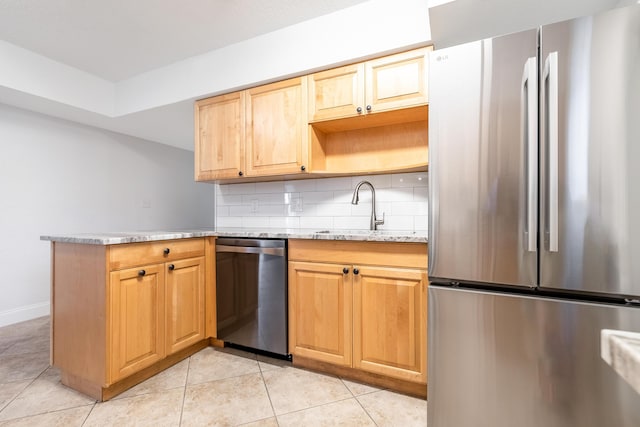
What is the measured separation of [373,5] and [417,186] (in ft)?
3.88

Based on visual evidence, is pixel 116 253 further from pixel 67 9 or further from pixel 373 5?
pixel 373 5

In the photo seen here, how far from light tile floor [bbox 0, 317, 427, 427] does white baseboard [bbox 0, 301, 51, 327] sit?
1098 millimetres

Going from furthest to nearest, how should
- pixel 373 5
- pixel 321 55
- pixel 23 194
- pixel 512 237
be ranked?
pixel 23 194, pixel 321 55, pixel 373 5, pixel 512 237

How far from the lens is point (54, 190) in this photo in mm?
3244

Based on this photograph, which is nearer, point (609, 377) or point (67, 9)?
point (609, 377)

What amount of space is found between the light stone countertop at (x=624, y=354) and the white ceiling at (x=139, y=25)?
83.3 inches

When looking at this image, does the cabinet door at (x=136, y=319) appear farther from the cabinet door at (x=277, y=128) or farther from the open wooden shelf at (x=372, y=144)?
the open wooden shelf at (x=372, y=144)

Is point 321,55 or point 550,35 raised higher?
point 321,55

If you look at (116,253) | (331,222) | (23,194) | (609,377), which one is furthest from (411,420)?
(23,194)

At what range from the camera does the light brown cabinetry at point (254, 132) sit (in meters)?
2.22

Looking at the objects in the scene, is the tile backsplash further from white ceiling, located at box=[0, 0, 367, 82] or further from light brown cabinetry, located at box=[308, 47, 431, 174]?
white ceiling, located at box=[0, 0, 367, 82]

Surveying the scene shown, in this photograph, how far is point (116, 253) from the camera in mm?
1661

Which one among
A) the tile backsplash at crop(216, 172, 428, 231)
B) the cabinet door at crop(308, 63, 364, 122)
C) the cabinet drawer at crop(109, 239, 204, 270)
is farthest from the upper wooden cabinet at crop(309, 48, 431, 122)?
the cabinet drawer at crop(109, 239, 204, 270)

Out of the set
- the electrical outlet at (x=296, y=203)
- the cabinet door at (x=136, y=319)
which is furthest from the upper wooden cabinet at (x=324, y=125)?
the cabinet door at (x=136, y=319)
